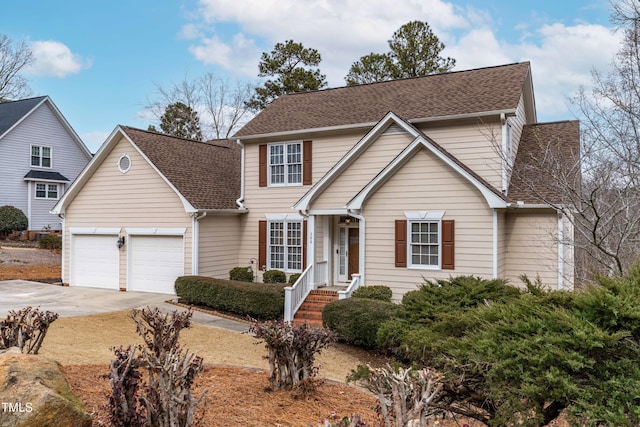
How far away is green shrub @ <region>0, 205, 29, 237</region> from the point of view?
28859 mm

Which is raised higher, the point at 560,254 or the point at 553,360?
the point at 560,254

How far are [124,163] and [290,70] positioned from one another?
2197 centimetres

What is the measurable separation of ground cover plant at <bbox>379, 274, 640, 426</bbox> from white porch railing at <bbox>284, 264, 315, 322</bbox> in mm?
8998

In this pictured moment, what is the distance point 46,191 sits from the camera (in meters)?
32.4

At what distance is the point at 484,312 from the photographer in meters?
5.06

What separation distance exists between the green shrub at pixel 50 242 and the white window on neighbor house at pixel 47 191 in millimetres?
6370

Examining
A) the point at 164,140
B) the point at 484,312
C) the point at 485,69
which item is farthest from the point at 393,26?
the point at 484,312

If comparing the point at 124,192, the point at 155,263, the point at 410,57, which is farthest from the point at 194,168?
the point at 410,57

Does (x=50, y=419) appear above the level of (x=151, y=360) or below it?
below

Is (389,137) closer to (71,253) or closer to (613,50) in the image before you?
(613,50)

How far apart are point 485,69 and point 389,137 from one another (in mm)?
5387

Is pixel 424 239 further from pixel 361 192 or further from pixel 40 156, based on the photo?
pixel 40 156

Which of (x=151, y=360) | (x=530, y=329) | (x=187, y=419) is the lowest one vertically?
(x=187, y=419)

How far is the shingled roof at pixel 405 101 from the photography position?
15094 millimetres
